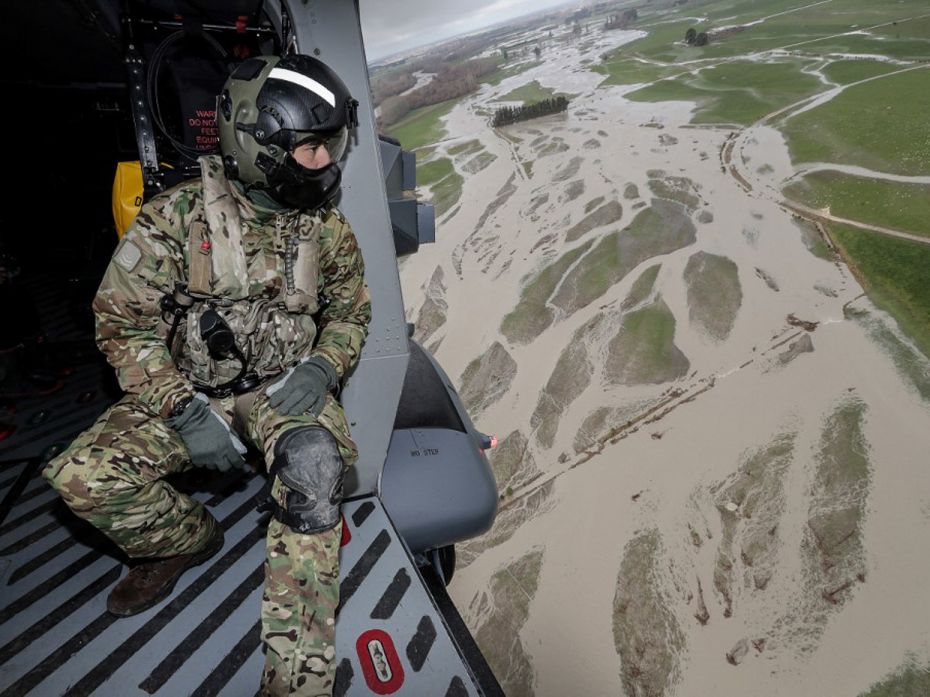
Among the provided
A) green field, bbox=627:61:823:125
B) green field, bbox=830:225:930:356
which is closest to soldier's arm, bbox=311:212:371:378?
green field, bbox=830:225:930:356

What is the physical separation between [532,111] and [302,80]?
22122 mm

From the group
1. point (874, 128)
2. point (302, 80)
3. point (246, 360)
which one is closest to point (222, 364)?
point (246, 360)

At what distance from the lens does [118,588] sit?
6.15 feet

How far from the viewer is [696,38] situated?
23.1 m

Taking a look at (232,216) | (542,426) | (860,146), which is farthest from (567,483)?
(860,146)

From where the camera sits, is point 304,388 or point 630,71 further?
point 630,71

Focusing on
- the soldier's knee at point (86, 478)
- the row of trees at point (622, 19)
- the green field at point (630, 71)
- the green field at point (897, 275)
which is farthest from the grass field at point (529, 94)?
the soldier's knee at point (86, 478)

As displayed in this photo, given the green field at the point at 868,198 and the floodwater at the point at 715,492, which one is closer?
the floodwater at the point at 715,492

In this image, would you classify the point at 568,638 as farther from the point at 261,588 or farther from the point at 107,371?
the point at 107,371

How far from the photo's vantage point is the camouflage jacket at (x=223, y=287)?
171 centimetres

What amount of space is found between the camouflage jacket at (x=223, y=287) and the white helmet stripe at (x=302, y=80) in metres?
0.42

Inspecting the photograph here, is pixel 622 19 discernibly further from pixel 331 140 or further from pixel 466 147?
pixel 331 140

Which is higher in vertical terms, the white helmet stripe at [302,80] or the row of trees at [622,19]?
the row of trees at [622,19]

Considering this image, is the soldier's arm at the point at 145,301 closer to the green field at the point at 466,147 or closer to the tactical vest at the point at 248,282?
the tactical vest at the point at 248,282
